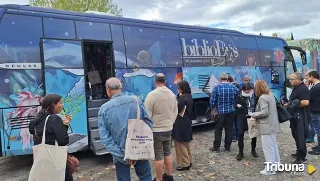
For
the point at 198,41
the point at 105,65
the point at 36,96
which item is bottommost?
the point at 36,96

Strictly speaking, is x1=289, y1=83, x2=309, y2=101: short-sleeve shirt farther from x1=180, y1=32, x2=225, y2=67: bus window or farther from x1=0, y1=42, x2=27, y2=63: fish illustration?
x1=0, y1=42, x2=27, y2=63: fish illustration

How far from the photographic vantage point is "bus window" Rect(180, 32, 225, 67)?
352 inches

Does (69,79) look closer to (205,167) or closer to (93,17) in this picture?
(93,17)

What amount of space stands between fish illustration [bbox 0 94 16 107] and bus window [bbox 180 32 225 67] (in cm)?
486

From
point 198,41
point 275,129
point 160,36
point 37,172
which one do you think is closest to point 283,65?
point 198,41

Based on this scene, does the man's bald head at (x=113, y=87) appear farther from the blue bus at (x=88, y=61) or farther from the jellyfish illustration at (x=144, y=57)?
the jellyfish illustration at (x=144, y=57)

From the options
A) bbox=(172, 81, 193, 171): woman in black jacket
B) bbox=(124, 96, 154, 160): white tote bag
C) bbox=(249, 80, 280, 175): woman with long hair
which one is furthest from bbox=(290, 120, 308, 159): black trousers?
bbox=(124, 96, 154, 160): white tote bag

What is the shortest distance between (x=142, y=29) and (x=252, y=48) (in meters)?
5.20

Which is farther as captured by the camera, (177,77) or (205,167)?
(177,77)

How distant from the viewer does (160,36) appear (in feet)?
27.2

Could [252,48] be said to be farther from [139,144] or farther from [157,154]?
[139,144]

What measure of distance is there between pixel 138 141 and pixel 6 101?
333 centimetres

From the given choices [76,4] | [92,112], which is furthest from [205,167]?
[76,4]

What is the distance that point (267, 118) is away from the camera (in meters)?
5.30
